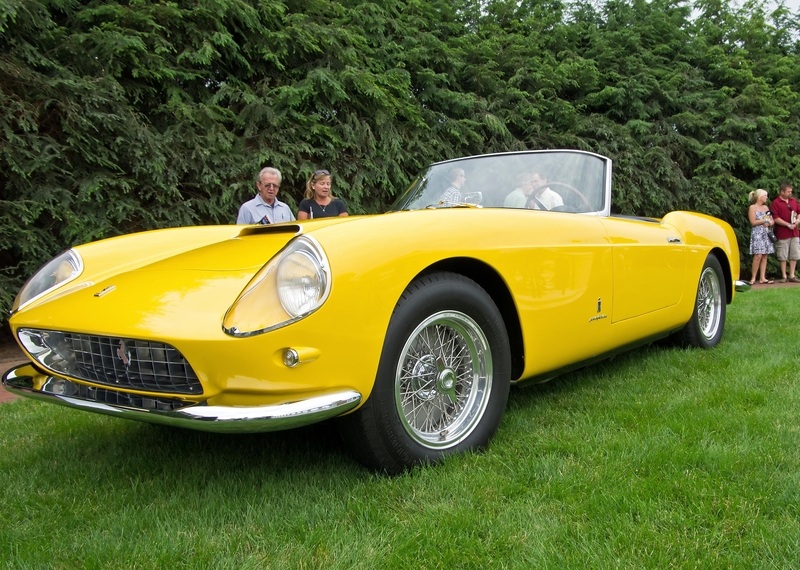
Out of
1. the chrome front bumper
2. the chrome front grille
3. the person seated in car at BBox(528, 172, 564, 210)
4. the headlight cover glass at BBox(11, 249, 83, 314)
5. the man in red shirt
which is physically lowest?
the man in red shirt

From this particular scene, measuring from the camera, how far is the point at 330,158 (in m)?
6.32

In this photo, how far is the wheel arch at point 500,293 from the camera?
217cm

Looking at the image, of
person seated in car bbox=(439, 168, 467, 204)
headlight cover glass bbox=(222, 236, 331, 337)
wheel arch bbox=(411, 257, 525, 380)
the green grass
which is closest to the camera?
the green grass

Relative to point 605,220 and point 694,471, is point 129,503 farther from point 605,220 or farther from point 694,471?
point 605,220

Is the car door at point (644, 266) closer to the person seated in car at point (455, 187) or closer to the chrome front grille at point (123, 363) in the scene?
the person seated in car at point (455, 187)

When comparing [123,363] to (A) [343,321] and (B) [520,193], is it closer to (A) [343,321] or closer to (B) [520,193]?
(A) [343,321]

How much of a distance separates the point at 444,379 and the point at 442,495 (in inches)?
17.1

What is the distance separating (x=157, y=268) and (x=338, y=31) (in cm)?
486

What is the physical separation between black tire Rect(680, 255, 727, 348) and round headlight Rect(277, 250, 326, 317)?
299 cm

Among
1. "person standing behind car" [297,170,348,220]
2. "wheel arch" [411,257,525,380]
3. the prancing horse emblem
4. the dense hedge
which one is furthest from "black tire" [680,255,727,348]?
the dense hedge

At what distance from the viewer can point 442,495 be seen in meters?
1.83

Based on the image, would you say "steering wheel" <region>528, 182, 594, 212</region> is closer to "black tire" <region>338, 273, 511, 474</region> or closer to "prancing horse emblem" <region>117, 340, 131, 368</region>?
"black tire" <region>338, 273, 511, 474</region>

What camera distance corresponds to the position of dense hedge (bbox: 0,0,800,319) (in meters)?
4.88

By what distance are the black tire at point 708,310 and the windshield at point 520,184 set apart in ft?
3.80
